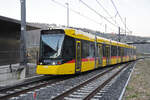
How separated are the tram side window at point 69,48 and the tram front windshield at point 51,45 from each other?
337mm

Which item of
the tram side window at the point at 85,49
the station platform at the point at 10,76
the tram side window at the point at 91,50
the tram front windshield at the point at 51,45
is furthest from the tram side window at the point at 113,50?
the station platform at the point at 10,76

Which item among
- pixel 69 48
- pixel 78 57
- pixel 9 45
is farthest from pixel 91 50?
pixel 9 45

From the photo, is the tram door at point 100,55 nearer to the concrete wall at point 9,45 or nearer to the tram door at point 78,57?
the tram door at point 78,57

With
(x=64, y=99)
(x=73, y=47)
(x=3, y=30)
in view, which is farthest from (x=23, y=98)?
(x=3, y=30)

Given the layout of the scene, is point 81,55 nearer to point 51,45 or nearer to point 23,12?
point 51,45

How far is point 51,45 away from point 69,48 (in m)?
1.20

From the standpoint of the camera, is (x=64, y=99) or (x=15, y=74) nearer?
(x=64, y=99)

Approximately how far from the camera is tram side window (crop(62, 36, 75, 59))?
41.4 feet

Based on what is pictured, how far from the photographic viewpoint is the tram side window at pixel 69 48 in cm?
1262

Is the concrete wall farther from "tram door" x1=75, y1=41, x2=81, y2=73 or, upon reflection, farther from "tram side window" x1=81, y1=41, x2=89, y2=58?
"tram side window" x1=81, y1=41, x2=89, y2=58

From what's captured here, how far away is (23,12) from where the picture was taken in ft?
42.9

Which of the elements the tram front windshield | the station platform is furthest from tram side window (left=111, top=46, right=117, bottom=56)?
the station platform

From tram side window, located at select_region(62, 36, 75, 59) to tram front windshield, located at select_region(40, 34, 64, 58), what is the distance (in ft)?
1.11

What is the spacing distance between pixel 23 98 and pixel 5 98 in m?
0.65
